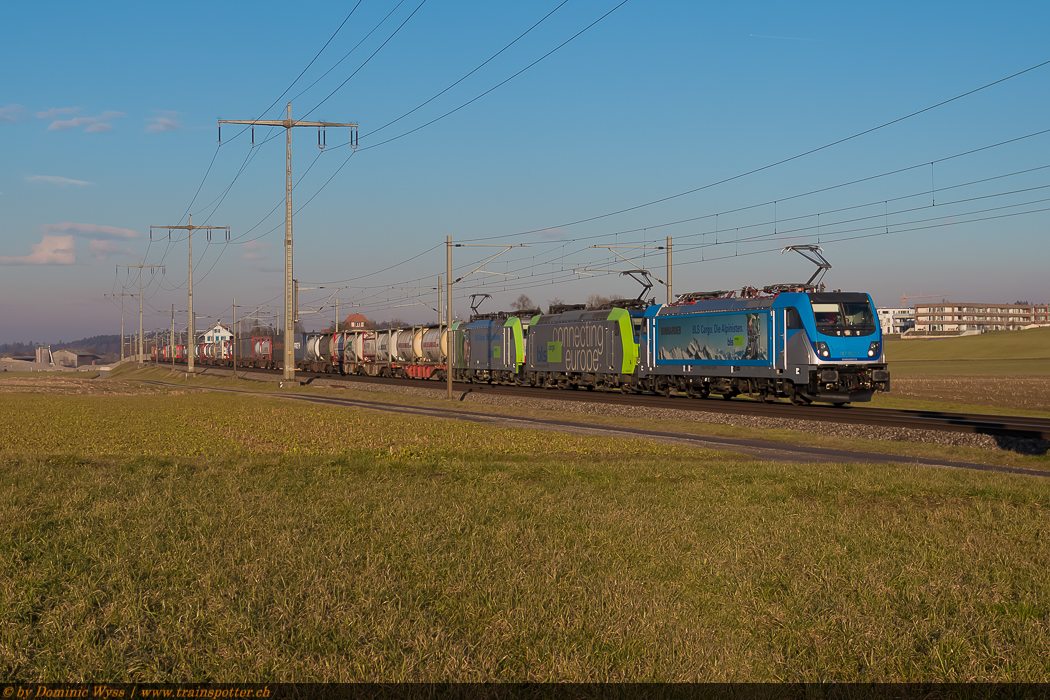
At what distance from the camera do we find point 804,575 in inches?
320

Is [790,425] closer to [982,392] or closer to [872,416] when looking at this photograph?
[872,416]

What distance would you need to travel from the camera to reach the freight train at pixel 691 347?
3294 centimetres

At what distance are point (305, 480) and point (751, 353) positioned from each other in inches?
990

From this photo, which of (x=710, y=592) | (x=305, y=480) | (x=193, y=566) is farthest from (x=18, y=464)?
(x=710, y=592)

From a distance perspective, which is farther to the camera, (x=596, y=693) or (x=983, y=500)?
(x=983, y=500)

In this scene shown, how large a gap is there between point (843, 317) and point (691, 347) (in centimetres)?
822

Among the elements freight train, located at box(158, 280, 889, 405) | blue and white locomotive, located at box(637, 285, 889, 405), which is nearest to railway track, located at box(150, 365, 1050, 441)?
blue and white locomotive, located at box(637, 285, 889, 405)

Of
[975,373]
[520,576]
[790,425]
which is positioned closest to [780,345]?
[790,425]

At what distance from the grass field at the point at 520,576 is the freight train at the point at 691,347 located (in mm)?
18342

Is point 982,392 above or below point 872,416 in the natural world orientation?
below

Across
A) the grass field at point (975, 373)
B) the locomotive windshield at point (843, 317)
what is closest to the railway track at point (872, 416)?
the locomotive windshield at point (843, 317)

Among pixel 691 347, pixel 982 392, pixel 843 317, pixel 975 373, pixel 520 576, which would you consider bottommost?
pixel 982 392

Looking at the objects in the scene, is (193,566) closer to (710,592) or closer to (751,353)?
(710,592)

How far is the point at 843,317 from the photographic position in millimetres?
32969
